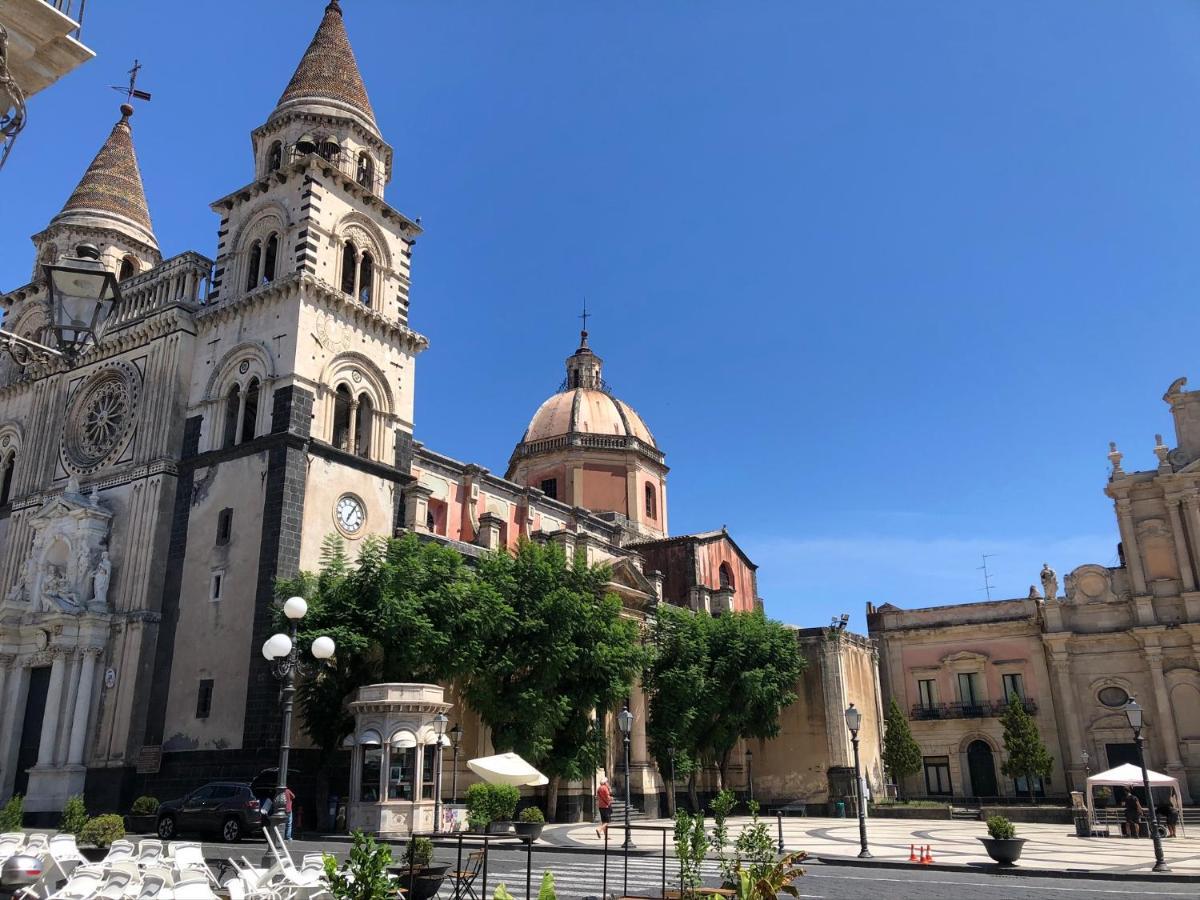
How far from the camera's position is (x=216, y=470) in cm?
3102

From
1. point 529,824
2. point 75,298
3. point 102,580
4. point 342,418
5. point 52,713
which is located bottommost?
point 529,824

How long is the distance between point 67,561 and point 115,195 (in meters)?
17.2

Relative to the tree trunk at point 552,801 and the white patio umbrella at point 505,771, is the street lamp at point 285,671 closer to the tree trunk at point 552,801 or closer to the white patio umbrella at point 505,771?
the white patio umbrella at point 505,771

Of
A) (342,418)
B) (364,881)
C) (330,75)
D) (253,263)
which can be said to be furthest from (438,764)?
(330,75)

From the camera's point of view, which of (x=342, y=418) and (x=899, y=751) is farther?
(x=899, y=751)

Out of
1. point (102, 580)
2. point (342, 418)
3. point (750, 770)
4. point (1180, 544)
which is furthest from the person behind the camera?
point (1180, 544)

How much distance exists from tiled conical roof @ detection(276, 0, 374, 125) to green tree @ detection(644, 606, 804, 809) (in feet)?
74.2

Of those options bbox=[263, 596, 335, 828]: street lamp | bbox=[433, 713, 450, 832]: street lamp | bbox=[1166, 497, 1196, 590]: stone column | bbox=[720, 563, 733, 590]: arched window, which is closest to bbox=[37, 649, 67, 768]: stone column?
bbox=[433, 713, 450, 832]: street lamp

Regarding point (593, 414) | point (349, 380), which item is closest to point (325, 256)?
point (349, 380)

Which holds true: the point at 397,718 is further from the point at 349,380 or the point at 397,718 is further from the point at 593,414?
the point at 593,414

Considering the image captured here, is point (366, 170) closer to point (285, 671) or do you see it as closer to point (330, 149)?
point (330, 149)

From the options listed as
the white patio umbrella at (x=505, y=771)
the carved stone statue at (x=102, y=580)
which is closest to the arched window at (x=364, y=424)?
the carved stone statue at (x=102, y=580)

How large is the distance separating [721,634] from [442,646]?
53.9 feet

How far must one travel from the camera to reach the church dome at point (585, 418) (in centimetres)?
5319
